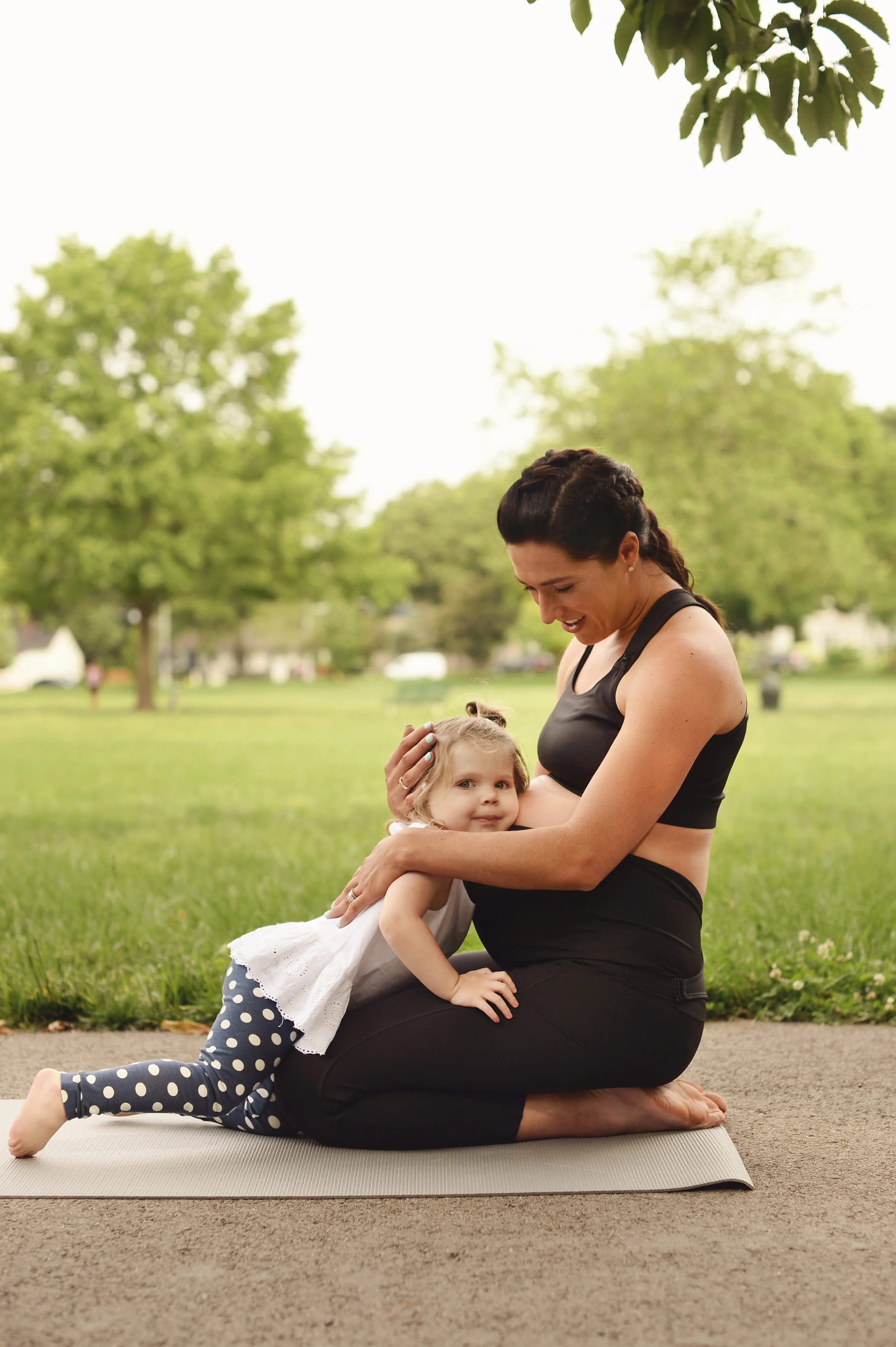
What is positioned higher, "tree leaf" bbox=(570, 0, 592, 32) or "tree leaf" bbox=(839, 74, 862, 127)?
"tree leaf" bbox=(570, 0, 592, 32)

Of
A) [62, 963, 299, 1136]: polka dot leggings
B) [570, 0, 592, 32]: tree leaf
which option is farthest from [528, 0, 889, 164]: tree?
[62, 963, 299, 1136]: polka dot leggings

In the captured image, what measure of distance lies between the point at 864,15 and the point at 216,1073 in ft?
10.4

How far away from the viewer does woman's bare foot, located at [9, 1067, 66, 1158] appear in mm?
3266

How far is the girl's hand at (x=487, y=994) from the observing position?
3295 millimetres

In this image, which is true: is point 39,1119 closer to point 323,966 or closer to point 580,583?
point 323,966

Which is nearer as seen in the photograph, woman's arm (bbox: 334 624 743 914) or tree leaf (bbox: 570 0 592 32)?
woman's arm (bbox: 334 624 743 914)

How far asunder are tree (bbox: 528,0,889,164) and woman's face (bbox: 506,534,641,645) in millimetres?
1251

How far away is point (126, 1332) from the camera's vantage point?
2.41m

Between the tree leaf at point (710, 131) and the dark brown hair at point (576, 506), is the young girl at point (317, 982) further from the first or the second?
the tree leaf at point (710, 131)

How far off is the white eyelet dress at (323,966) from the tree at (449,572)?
4572 centimetres

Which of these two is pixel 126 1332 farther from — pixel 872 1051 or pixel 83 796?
pixel 83 796

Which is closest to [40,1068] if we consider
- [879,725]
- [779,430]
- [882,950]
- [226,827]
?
[882,950]

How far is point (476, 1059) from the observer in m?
3.32

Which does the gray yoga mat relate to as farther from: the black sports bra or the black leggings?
the black sports bra
